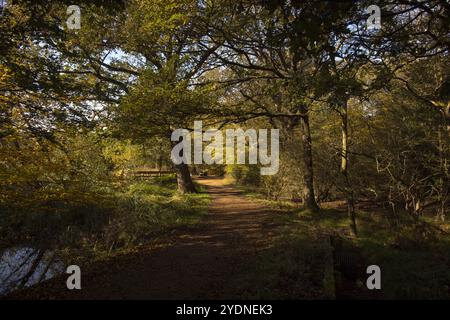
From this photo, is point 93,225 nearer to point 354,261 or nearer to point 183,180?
point 354,261

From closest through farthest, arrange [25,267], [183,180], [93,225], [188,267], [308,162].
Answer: [188,267] < [25,267] < [93,225] < [308,162] < [183,180]

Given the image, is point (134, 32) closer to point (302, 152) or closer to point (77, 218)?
point (77, 218)

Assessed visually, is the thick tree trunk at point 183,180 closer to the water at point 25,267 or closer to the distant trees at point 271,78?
the distant trees at point 271,78

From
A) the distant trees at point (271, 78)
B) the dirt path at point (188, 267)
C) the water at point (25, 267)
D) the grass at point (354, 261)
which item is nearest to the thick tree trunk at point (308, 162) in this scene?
the distant trees at point (271, 78)

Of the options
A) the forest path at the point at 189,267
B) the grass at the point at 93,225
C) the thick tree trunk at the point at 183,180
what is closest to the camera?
the forest path at the point at 189,267

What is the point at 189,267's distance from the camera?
26.5ft

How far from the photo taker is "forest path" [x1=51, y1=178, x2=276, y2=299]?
6525 mm

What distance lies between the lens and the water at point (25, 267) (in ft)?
29.4

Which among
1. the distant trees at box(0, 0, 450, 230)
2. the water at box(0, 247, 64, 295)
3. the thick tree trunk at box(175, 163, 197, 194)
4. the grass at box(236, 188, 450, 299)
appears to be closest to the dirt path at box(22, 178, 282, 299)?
the grass at box(236, 188, 450, 299)

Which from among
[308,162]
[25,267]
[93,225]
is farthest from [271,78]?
[25,267]

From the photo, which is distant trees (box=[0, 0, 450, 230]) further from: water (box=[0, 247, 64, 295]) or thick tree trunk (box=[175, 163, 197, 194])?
thick tree trunk (box=[175, 163, 197, 194])

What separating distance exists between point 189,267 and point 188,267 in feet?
0.08
